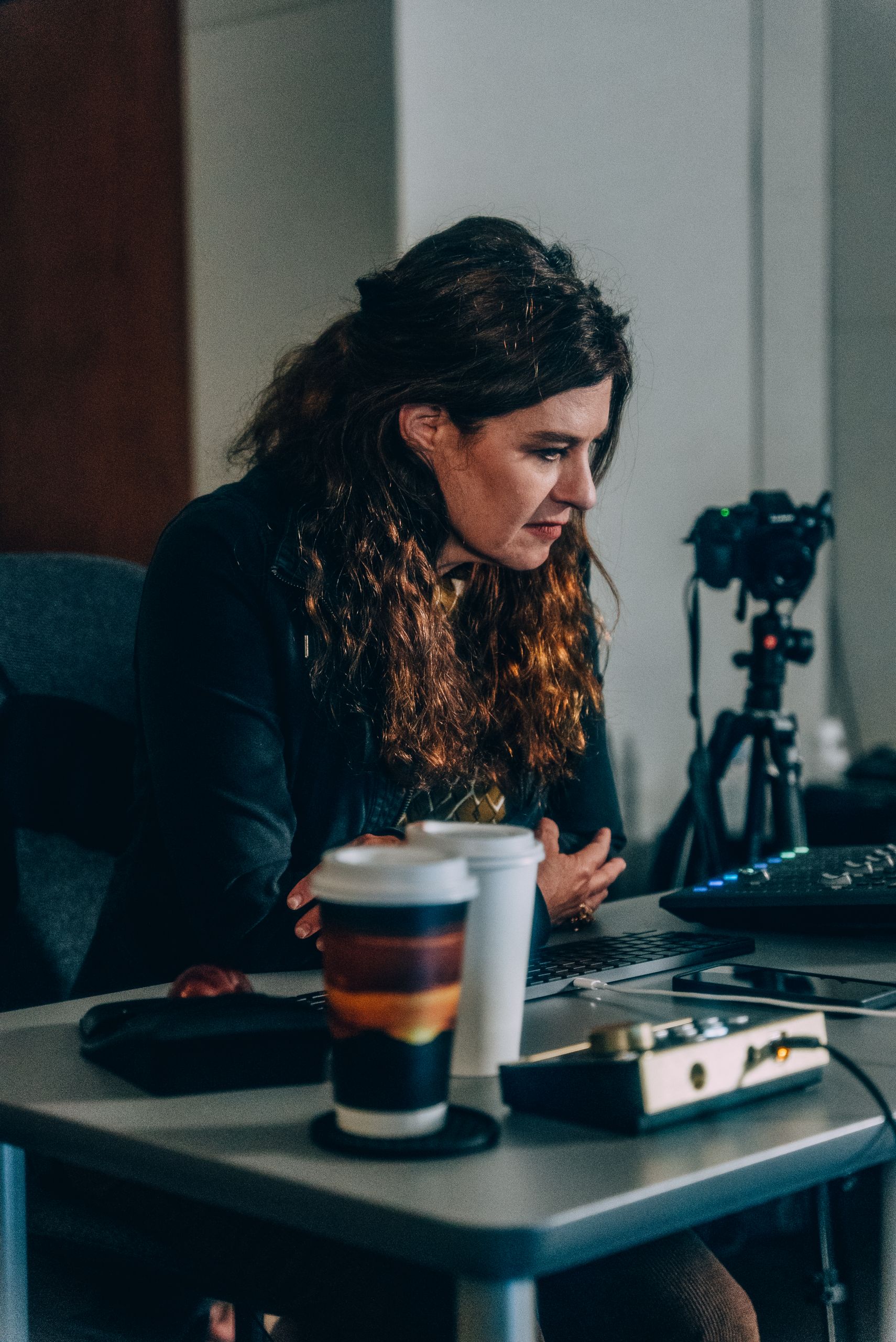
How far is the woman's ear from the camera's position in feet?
4.58

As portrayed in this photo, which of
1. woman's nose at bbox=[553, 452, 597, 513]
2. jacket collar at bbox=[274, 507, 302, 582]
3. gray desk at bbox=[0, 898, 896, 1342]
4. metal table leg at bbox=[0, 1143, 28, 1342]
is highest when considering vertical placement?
woman's nose at bbox=[553, 452, 597, 513]

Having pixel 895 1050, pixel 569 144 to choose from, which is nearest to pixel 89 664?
pixel 895 1050

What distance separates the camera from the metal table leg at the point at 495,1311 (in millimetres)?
544

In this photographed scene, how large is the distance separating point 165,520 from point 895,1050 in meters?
1.66

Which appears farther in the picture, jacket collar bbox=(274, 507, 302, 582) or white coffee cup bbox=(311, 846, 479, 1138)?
jacket collar bbox=(274, 507, 302, 582)

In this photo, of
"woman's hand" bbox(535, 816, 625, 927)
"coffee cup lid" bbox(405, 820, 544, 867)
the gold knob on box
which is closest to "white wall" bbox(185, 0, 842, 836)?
"woman's hand" bbox(535, 816, 625, 927)

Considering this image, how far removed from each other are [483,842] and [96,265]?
1811 millimetres

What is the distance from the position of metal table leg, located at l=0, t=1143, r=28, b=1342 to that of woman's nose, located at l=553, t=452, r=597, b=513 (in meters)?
0.87

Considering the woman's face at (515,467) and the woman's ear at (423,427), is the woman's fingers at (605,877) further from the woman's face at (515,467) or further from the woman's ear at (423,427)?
the woman's ear at (423,427)

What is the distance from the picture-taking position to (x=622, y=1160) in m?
0.59

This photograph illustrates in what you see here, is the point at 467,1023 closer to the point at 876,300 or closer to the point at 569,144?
the point at 569,144

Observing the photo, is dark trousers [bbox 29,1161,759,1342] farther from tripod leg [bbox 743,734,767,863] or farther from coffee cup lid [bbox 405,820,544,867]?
tripod leg [bbox 743,734,767,863]

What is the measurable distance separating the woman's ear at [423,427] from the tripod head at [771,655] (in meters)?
0.87

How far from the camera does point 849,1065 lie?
2.18 feet
